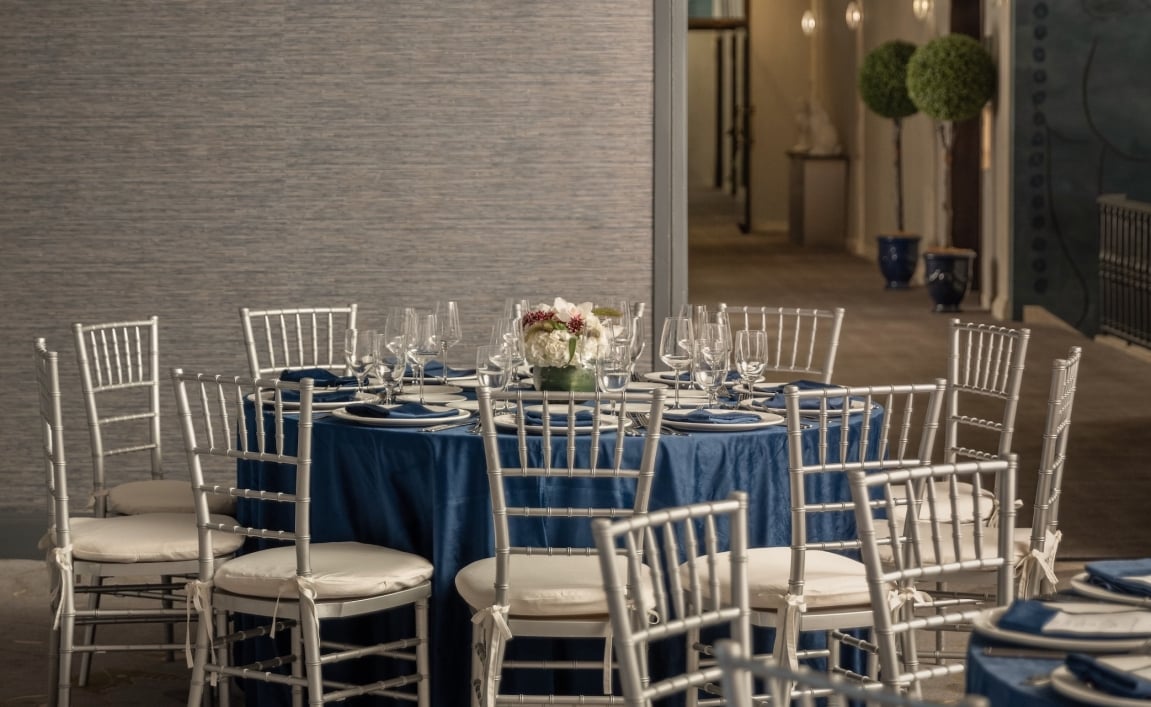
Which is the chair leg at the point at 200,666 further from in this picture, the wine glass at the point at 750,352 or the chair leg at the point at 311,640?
the wine glass at the point at 750,352

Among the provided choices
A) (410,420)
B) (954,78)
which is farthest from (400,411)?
(954,78)

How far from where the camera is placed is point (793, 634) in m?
3.26

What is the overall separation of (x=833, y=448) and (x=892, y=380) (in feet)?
18.2

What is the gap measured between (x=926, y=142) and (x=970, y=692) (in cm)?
1339

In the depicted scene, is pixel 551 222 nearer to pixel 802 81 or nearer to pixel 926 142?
pixel 926 142

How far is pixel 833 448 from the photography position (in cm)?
379

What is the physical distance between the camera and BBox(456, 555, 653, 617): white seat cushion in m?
3.22

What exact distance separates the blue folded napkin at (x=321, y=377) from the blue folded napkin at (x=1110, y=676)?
2.72 m

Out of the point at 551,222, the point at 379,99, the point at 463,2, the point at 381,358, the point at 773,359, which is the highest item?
the point at 463,2

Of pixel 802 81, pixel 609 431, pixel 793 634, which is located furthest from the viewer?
pixel 802 81

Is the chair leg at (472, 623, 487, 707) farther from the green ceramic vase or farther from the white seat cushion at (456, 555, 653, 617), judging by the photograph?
the green ceramic vase

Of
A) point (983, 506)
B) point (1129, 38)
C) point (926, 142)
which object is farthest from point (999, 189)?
point (983, 506)

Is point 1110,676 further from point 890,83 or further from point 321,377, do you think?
point 890,83

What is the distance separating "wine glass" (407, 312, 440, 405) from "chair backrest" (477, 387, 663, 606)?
495 mm
